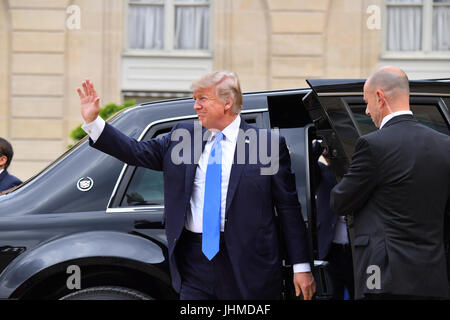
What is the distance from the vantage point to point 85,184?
3510 mm

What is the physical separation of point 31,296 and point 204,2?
434 inches

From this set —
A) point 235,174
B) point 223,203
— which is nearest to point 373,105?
point 235,174

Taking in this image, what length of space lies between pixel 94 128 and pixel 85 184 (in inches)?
24.4

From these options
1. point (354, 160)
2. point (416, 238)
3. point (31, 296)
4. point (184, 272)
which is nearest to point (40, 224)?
point (31, 296)

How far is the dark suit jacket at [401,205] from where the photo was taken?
2.59 meters

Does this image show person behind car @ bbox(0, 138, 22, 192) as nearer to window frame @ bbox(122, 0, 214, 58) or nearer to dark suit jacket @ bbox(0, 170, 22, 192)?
dark suit jacket @ bbox(0, 170, 22, 192)

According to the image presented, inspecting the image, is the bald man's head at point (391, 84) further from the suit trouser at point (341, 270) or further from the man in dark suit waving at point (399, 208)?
the suit trouser at point (341, 270)

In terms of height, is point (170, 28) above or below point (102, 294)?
above

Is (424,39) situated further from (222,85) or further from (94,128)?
(94,128)

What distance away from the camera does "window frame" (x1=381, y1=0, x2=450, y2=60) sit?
1338 centimetres

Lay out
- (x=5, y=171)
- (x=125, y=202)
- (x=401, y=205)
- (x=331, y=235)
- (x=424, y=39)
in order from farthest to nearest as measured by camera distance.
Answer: (x=424, y=39) < (x=5, y=171) < (x=331, y=235) < (x=125, y=202) < (x=401, y=205)
